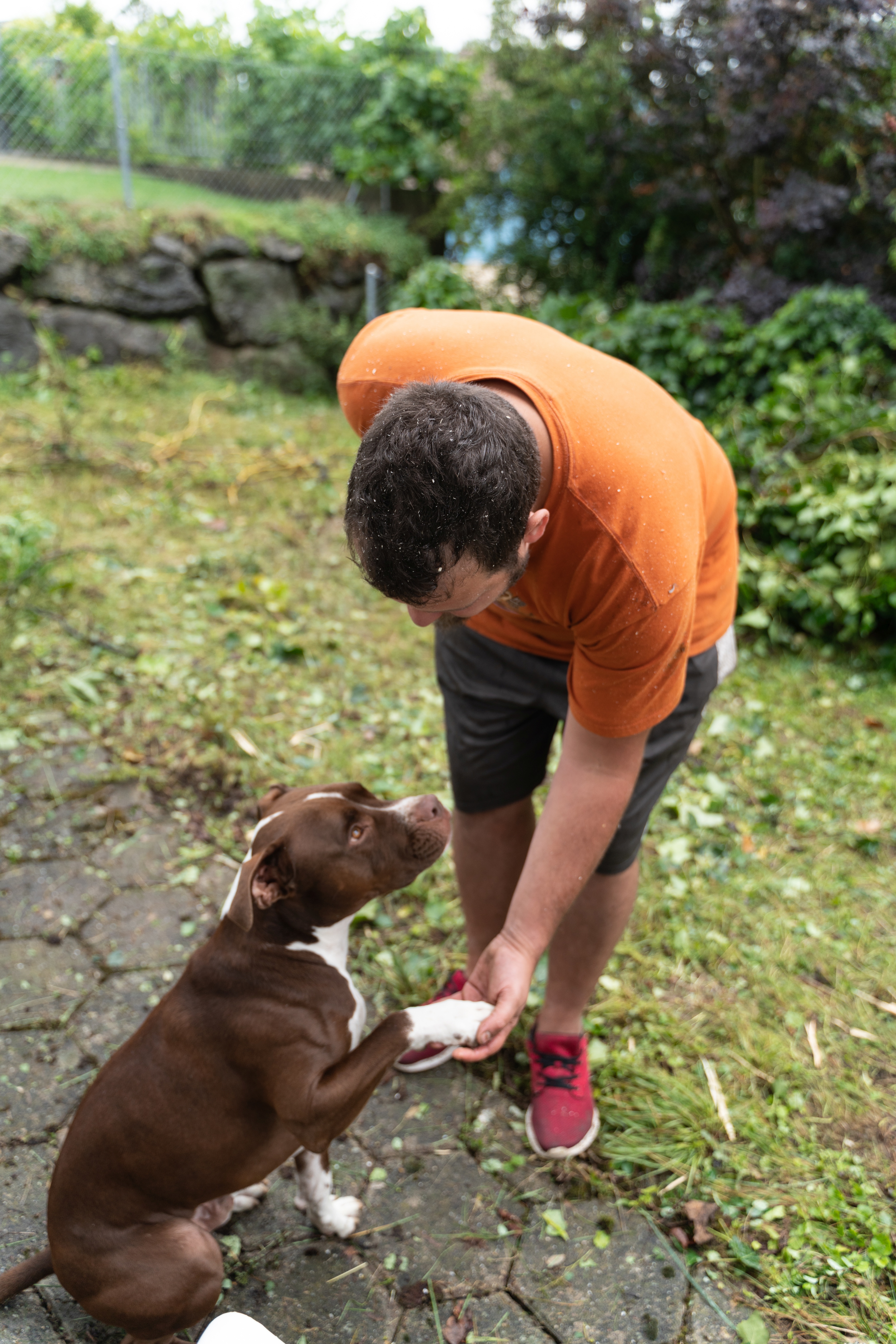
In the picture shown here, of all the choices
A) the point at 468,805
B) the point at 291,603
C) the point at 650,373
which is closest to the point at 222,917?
the point at 468,805

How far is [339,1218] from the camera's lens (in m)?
2.36

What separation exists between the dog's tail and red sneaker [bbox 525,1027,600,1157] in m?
1.25

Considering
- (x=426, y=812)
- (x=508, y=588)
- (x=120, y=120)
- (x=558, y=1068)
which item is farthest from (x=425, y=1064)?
(x=120, y=120)

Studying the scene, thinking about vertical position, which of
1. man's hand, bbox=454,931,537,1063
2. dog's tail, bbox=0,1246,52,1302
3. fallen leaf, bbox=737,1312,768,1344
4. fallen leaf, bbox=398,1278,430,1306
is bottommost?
fallen leaf, bbox=398,1278,430,1306

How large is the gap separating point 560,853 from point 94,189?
864 cm

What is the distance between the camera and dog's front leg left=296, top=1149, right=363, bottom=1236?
2.31 metres

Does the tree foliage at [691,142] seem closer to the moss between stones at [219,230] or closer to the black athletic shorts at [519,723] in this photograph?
the moss between stones at [219,230]

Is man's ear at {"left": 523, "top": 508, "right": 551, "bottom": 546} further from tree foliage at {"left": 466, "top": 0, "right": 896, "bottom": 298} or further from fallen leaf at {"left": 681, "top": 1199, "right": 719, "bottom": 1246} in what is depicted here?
tree foliage at {"left": 466, "top": 0, "right": 896, "bottom": 298}

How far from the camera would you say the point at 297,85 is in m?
8.95

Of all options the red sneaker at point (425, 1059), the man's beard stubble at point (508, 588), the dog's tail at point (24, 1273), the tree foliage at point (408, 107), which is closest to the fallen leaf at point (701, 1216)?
the red sneaker at point (425, 1059)

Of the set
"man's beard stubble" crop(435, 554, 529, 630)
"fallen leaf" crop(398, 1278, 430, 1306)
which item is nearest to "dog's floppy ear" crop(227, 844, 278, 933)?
"man's beard stubble" crop(435, 554, 529, 630)

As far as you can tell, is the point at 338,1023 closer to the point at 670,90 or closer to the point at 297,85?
the point at 670,90

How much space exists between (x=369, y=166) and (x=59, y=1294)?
9.39m

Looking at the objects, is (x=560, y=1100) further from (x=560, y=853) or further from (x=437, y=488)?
(x=437, y=488)
